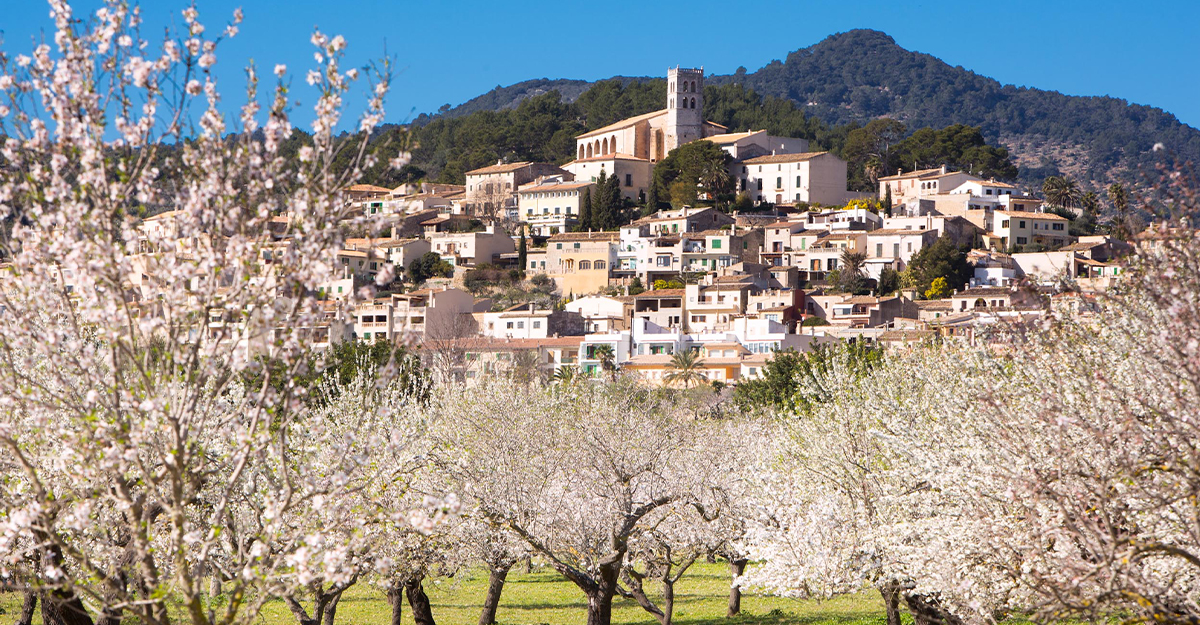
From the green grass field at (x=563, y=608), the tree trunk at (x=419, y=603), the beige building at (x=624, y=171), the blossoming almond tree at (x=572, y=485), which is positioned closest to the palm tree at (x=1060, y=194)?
the beige building at (x=624, y=171)

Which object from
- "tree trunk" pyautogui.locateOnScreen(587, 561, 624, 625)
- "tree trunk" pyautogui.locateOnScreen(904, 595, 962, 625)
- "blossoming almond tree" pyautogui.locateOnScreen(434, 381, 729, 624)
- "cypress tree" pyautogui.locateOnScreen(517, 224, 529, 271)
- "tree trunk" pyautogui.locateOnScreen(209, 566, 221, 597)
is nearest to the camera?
"tree trunk" pyautogui.locateOnScreen(209, 566, 221, 597)

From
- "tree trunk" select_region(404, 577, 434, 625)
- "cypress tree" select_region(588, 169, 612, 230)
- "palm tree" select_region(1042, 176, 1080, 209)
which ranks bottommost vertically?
"tree trunk" select_region(404, 577, 434, 625)

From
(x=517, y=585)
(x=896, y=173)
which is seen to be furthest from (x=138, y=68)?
(x=896, y=173)

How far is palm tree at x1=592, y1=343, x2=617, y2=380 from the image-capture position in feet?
244

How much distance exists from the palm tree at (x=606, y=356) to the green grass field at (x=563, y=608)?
129 feet

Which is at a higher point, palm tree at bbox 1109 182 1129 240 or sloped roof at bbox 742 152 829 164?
sloped roof at bbox 742 152 829 164

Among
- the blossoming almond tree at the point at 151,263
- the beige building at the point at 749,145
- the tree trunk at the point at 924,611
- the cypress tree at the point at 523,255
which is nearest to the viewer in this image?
the blossoming almond tree at the point at 151,263

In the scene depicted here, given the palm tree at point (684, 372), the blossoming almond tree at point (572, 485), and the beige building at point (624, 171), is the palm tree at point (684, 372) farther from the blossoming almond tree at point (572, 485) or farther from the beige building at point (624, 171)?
the beige building at point (624, 171)

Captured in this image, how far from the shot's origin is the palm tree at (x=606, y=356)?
74375 mm

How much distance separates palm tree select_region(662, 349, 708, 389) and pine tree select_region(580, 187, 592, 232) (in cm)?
3984

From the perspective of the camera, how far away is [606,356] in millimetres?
75938

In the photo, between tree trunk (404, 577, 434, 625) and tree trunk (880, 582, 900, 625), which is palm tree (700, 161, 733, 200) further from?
tree trunk (880, 582, 900, 625)

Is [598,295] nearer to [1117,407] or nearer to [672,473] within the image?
[672,473]

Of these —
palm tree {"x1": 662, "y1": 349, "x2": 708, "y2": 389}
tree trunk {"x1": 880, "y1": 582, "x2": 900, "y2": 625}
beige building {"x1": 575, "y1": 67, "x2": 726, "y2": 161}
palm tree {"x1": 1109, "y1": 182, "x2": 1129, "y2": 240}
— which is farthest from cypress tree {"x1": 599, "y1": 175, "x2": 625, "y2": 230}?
palm tree {"x1": 1109, "y1": 182, "x2": 1129, "y2": 240}
